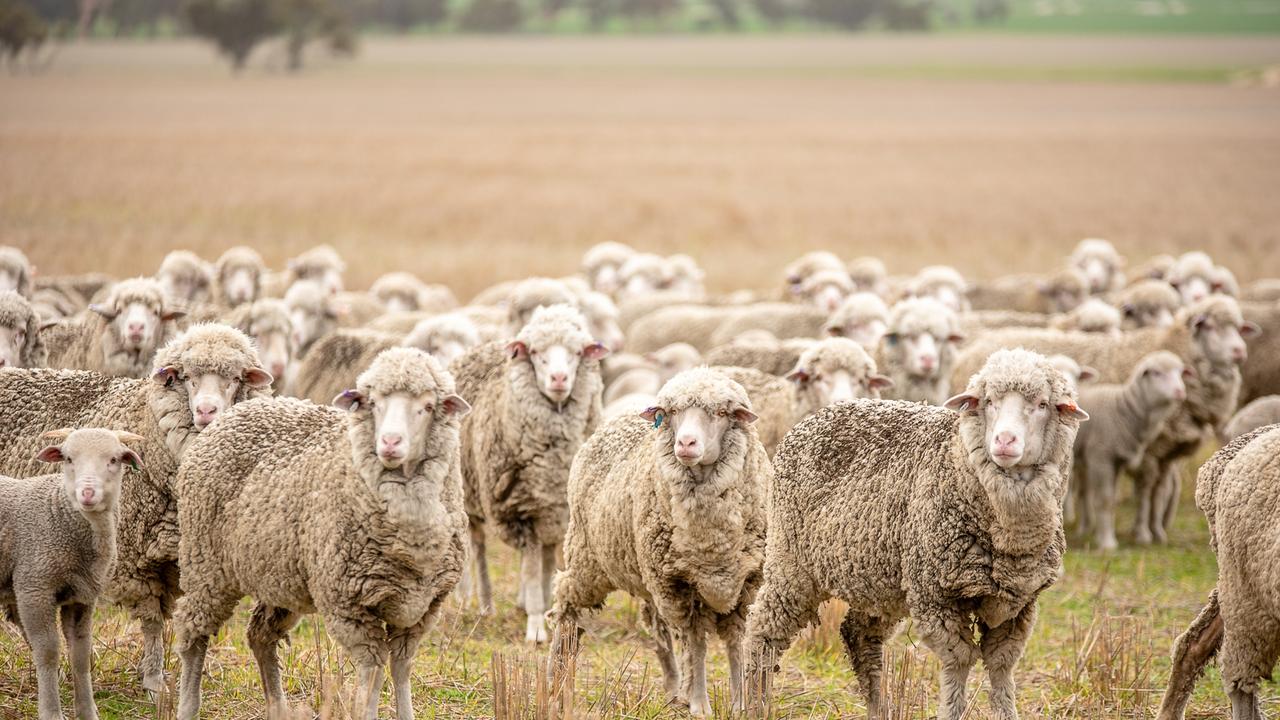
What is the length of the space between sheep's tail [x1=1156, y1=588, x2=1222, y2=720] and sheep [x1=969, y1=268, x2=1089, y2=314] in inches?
361

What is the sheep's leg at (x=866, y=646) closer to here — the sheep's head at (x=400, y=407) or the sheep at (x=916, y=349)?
the sheep's head at (x=400, y=407)

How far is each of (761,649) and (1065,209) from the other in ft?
83.5

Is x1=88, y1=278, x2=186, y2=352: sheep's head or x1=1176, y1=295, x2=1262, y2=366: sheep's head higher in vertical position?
x1=88, y1=278, x2=186, y2=352: sheep's head

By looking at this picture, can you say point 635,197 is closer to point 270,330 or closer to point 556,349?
point 270,330

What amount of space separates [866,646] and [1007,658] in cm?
98

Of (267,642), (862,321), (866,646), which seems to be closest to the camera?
(267,642)

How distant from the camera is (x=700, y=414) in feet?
21.0

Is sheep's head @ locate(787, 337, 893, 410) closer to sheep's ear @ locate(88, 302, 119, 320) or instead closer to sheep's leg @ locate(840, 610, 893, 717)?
sheep's leg @ locate(840, 610, 893, 717)

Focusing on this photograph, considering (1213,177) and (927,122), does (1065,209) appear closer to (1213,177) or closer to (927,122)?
(1213,177)

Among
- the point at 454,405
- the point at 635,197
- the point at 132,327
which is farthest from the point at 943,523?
the point at 635,197

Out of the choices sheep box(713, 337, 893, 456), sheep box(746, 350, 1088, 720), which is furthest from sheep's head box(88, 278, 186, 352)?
sheep box(746, 350, 1088, 720)

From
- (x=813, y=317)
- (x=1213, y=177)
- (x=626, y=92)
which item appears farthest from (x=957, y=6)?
(x=813, y=317)

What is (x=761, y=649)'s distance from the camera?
6543 millimetres

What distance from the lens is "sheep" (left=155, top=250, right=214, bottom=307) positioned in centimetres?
1188
